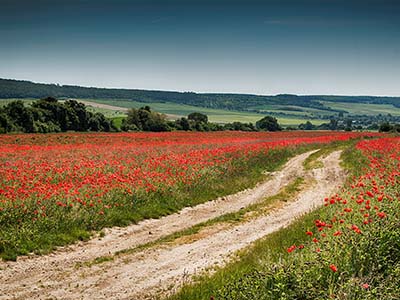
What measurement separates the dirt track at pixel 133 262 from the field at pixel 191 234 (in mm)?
34

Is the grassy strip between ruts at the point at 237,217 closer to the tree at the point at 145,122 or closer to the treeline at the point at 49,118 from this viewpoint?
the treeline at the point at 49,118

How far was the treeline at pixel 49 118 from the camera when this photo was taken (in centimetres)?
5900

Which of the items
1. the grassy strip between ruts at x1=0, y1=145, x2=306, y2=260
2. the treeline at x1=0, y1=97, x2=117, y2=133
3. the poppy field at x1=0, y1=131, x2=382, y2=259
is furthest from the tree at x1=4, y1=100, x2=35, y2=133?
the grassy strip between ruts at x1=0, y1=145, x2=306, y2=260

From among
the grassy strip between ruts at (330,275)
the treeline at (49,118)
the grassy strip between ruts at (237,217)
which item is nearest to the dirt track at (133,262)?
the grassy strip between ruts at (237,217)

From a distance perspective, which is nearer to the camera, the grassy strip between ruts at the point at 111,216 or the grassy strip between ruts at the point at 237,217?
the grassy strip between ruts at the point at 111,216

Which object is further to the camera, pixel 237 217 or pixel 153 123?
pixel 153 123

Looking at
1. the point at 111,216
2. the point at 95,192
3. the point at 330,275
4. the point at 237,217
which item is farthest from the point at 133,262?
the point at 237,217

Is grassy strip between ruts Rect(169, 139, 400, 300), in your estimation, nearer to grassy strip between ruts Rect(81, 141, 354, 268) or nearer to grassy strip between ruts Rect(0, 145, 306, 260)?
grassy strip between ruts Rect(81, 141, 354, 268)

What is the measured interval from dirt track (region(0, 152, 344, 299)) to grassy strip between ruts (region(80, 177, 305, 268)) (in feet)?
1.03

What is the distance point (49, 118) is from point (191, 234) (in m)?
63.0

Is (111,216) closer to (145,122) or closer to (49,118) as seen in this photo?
(49,118)

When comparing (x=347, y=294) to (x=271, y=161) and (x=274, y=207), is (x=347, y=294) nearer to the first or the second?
(x=274, y=207)

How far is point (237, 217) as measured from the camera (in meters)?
13.9

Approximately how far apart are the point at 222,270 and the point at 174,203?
24.4 feet
